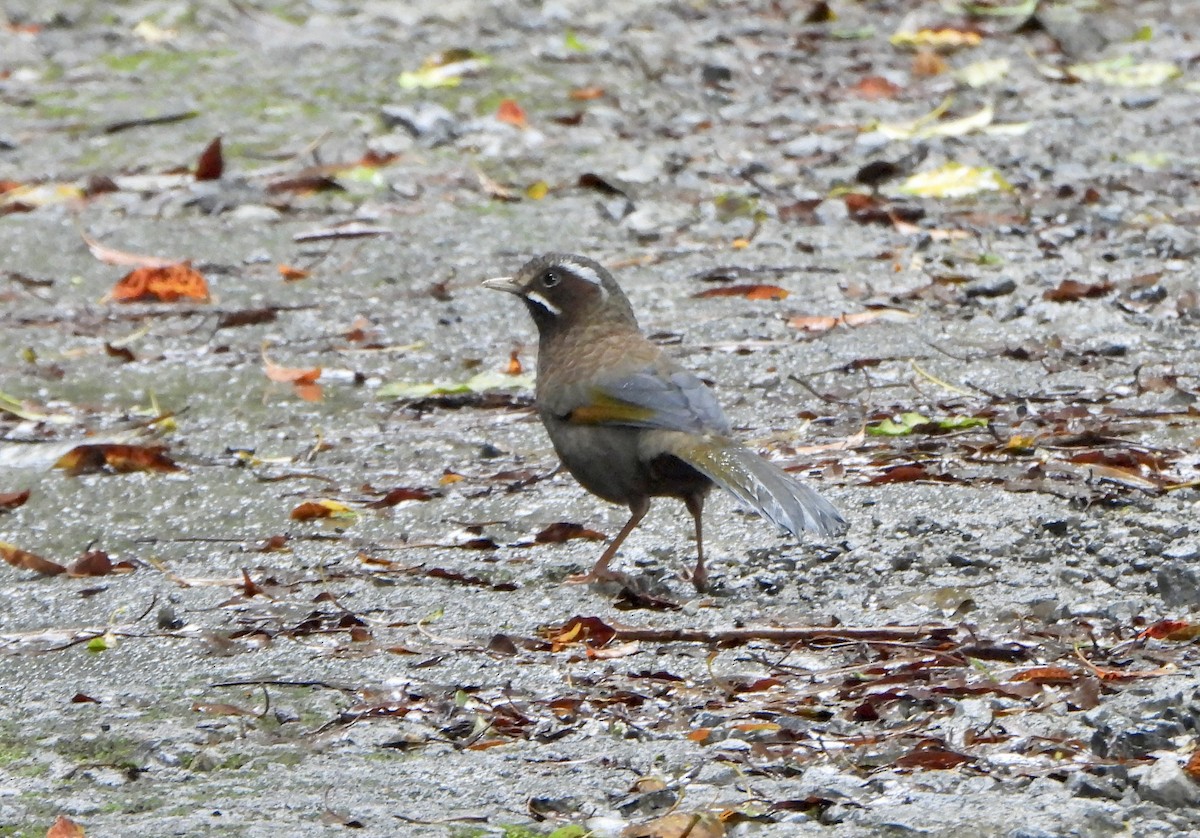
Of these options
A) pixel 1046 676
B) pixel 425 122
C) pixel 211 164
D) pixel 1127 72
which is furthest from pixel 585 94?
pixel 1046 676

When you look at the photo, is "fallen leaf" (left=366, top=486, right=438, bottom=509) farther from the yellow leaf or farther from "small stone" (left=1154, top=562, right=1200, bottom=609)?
the yellow leaf

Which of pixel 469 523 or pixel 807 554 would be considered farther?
pixel 469 523

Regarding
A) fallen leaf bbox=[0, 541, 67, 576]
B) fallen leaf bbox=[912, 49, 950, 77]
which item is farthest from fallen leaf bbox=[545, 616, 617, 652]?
fallen leaf bbox=[912, 49, 950, 77]

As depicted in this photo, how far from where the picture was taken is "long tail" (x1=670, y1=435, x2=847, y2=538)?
4.75 meters

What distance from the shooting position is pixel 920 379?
22.8 ft

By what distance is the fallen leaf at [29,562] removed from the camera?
541 centimetres

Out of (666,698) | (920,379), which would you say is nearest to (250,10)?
(920,379)

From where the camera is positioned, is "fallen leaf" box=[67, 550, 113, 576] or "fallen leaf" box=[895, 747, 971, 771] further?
"fallen leaf" box=[67, 550, 113, 576]

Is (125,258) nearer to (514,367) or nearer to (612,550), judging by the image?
(514,367)

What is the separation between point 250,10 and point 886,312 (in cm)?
749

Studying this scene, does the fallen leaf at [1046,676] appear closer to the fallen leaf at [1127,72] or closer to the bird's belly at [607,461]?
the bird's belly at [607,461]

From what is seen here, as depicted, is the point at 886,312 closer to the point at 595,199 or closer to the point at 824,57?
the point at 595,199

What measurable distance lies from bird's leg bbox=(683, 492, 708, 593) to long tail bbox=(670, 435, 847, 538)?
0.70 ft

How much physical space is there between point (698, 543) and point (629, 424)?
433 mm
